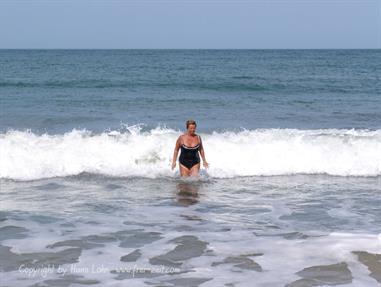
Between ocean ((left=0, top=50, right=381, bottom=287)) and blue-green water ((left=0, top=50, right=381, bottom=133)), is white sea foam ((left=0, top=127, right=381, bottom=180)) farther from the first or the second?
blue-green water ((left=0, top=50, right=381, bottom=133))

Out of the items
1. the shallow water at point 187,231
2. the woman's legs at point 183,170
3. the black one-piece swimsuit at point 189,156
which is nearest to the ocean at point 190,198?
the shallow water at point 187,231

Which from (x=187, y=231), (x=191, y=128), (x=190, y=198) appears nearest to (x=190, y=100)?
(x=191, y=128)

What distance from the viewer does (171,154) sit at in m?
14.3

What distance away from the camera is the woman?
11.9 m

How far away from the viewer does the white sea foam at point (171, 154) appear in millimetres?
13180

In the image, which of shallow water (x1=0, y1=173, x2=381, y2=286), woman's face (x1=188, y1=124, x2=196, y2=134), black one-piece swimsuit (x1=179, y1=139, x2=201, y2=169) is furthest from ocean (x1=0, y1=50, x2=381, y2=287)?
woman's face (x1=188, y1=124, x2=196, y2=134)

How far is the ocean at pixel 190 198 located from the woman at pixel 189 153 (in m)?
0.22

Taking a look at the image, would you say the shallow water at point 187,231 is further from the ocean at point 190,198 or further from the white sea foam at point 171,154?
the white sea foam at point 171,154

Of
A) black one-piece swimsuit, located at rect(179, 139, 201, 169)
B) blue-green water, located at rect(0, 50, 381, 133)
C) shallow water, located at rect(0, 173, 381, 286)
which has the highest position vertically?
blue-green water, located at rect(0, 50, 381, 133)

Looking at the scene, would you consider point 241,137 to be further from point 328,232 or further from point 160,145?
point 328,232

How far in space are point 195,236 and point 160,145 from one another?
6939mm

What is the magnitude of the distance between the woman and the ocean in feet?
0.71

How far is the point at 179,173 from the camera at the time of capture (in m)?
12.7

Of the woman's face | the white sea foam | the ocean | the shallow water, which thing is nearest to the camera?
the shallow water
